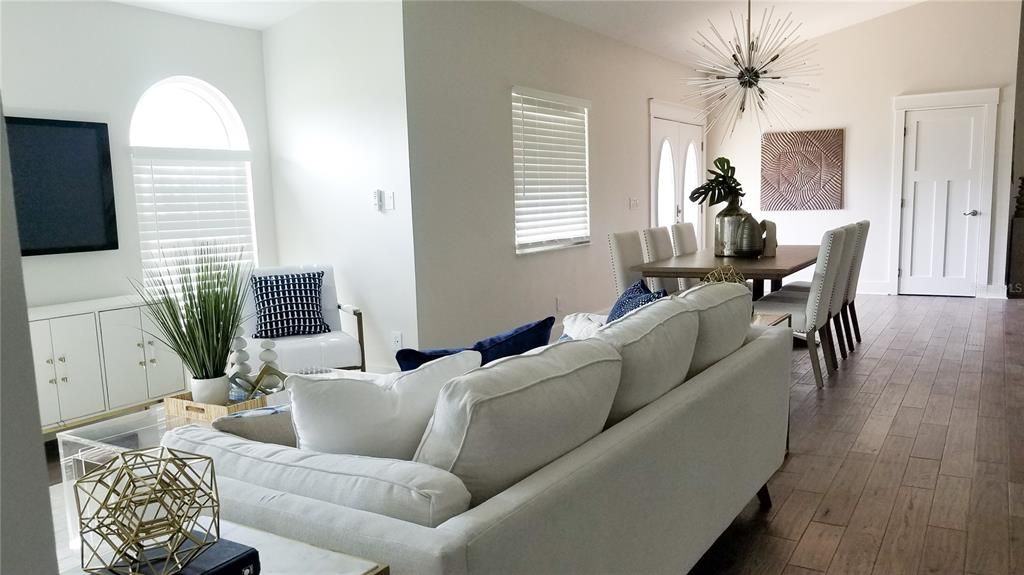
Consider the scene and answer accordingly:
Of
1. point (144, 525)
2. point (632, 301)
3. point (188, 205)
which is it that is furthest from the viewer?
point (188, 205)

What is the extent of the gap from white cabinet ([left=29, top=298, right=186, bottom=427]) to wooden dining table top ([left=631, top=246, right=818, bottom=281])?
3054 mm

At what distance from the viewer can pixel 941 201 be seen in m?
8.05

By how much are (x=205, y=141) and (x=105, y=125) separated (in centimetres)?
81

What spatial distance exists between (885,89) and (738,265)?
4.99 meters

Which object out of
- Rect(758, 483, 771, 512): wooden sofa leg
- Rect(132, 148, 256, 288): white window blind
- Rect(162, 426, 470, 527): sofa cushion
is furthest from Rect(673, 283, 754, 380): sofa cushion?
Rect(132, 148, 256, 288): white window blind

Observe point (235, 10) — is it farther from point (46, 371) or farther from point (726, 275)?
point (726, 275)

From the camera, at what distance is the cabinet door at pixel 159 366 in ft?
14.1

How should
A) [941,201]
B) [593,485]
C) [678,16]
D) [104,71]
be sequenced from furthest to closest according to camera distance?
[941,201], [678,16], [104,71], [593,485]

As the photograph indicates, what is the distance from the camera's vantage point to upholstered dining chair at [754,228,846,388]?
448cm

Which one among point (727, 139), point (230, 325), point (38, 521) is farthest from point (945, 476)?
point (727, 139)

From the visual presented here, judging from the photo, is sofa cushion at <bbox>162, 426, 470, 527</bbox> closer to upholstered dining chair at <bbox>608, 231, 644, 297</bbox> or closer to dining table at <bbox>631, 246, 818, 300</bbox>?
dining table at <bbox>631, 246, 818, 300</bbox>

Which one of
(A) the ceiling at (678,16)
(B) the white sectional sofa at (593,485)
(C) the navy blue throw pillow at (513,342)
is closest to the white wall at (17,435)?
(B) the white sectional sofa at (593,485)

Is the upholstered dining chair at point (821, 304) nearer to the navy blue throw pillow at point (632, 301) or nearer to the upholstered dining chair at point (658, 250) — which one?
the upholstered dining chair at point (658, 250)

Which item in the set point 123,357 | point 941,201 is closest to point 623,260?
point 123,357
